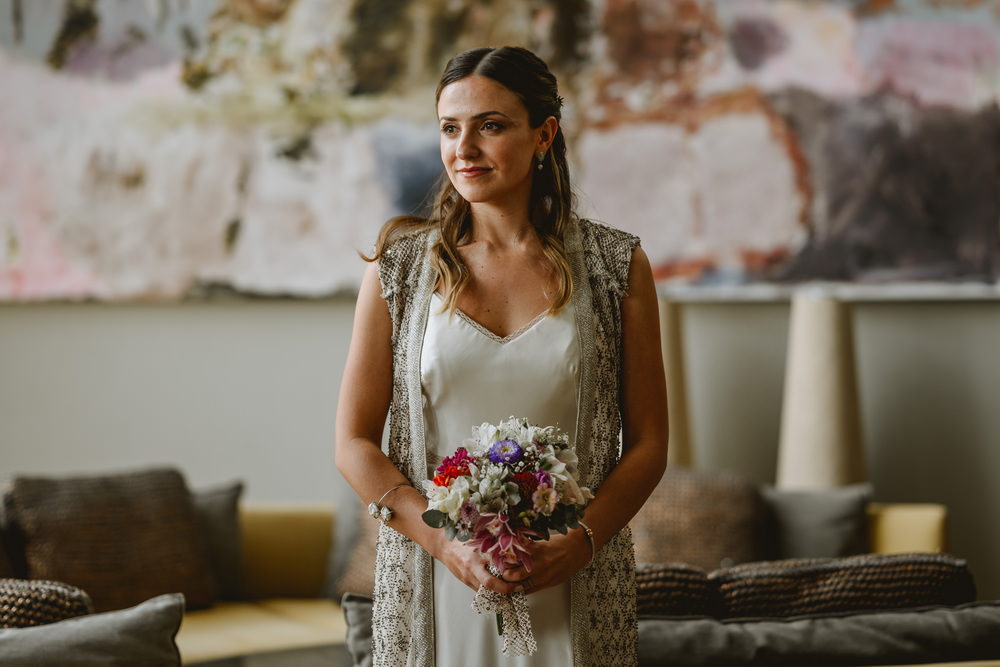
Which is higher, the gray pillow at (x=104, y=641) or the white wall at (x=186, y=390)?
the white wall at (x=186, y=390)

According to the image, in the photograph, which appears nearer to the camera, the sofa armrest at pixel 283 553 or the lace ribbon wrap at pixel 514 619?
the lace ribbon wrap at pixel 514 619

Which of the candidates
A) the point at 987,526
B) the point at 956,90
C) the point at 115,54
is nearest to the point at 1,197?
the point at 115,54

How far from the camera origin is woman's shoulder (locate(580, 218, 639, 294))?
6.45 ft

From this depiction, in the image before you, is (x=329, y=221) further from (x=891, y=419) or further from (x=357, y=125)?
(x=891, y=419)

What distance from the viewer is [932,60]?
176 inches

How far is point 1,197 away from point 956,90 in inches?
149

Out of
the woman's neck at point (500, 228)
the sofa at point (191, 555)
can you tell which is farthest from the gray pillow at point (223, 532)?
the woman's neck at point (500, 228)

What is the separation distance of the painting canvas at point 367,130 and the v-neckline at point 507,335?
2.74 metres

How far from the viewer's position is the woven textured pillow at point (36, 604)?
225 centimetres

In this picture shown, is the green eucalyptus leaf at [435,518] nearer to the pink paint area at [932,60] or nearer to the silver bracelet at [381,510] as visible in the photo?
the silver bracelet at [381,510]

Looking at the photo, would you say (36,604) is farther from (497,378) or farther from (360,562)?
(360,562)

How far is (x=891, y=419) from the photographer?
4.51m

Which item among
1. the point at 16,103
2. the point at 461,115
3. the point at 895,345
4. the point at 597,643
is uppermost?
the point at 16,103

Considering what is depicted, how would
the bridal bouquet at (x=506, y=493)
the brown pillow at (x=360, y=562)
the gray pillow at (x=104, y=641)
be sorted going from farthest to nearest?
1. the brown pillow at (x=360, y=562)
2. the gray pillow at (x=104, y=641)
3. the bridal bouquet at (x=506, y=493)
